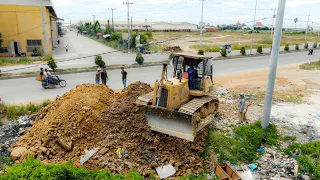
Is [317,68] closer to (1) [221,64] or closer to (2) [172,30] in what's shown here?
(1) [221,64]

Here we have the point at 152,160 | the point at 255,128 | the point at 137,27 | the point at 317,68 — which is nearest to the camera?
the point at 152,160

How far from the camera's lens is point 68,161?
7359 mm

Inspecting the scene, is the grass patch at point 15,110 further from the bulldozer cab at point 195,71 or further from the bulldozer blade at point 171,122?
the bulldozer cab at point 195,71

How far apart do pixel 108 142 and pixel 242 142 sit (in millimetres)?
4528

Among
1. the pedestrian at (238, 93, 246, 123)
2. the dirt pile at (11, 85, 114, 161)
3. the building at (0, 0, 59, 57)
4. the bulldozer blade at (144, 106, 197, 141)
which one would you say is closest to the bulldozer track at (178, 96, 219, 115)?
the bulldozer blade at (144, 106, 197, 141)

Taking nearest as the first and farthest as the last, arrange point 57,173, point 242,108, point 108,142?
point 57,173 → point 108,142 → point 242,108


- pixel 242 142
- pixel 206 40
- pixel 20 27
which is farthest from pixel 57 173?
pixel 206 40

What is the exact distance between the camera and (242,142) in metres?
9.40

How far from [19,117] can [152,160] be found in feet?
21.4

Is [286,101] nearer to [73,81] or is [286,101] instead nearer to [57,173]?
[57,173]

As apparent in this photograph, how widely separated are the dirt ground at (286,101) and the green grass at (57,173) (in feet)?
15.9

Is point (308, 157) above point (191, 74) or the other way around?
the other way around

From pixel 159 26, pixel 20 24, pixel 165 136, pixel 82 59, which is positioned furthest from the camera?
pixel 159 26

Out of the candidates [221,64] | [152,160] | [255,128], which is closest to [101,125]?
[152,160]
